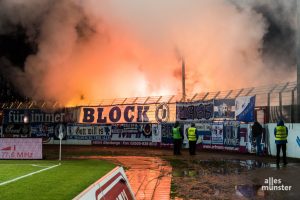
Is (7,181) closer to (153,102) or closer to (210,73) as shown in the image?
(153,102)

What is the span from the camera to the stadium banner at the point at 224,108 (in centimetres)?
2095

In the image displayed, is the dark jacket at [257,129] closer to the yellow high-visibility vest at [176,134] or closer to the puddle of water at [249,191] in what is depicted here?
the yellow high-visibility vest at [176,134]

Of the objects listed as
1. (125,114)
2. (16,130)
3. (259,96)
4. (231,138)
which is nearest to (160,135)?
(125,114)

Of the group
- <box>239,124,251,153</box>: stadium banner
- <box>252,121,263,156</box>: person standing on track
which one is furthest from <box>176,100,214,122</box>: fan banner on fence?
<box>252,121,263,156</box>: person standing on track

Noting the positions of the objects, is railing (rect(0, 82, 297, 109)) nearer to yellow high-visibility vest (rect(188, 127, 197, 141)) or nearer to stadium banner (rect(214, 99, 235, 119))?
stadium banner (rect(214, 99, 235, 119))

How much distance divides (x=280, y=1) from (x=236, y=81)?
10.9 metres

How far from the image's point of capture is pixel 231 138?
67.9 feet

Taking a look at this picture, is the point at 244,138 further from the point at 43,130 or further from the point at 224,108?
the point at 43,130

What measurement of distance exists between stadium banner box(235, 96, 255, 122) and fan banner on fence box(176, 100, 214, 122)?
2033 mm

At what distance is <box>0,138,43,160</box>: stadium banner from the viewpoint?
53.1 ft

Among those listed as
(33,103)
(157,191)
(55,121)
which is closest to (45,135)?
(55,121)

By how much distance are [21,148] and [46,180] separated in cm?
602

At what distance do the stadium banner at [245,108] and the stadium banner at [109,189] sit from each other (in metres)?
14.7

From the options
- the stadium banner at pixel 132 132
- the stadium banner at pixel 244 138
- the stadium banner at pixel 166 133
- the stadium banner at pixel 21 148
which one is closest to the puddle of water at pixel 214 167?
the stadium banner at pixel 244 138
